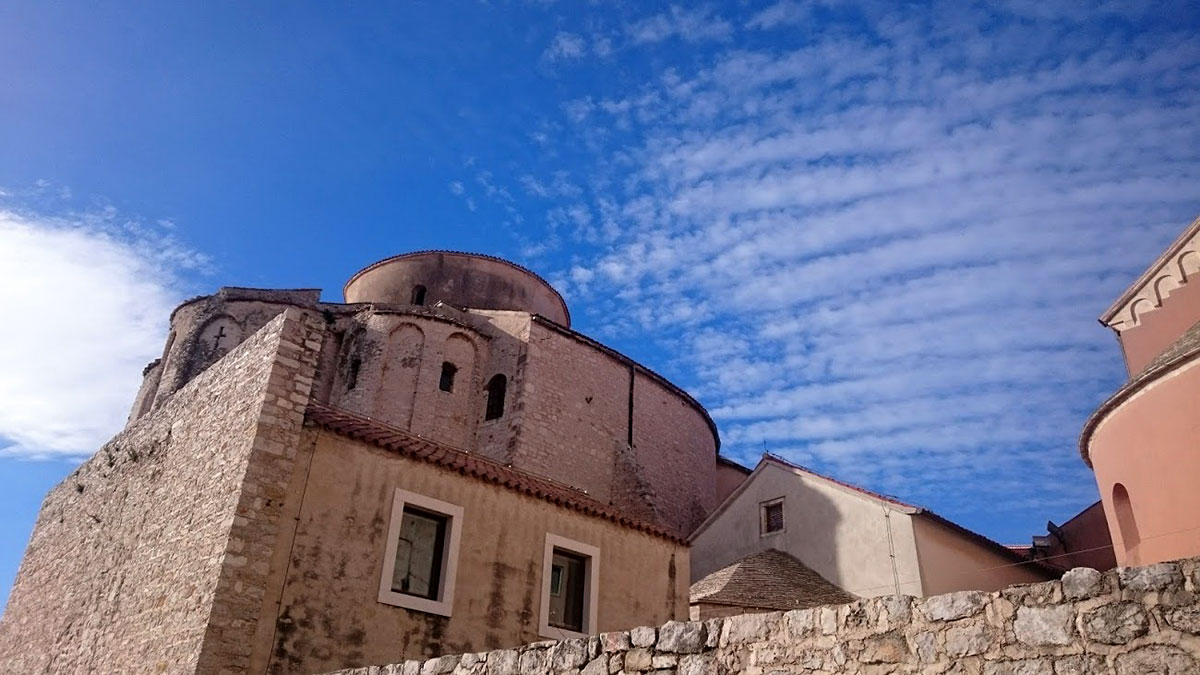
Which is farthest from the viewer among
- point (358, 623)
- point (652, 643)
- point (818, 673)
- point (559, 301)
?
point (559, 301)

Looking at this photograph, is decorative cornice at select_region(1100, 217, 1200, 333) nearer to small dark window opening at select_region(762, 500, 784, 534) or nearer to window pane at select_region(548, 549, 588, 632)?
small dark window opening at select_region(762, 500, 784, 534)

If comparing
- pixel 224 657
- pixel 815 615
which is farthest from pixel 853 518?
pixel 815 615

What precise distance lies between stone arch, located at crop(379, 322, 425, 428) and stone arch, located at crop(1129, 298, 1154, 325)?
16767 mm

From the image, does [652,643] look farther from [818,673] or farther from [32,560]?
[32,560]

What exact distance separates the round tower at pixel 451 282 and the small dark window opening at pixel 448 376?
3.75 metres

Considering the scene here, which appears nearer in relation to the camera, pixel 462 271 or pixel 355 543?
pixel 355 543

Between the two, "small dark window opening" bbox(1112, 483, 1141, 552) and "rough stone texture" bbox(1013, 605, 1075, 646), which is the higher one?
"small dark window opening" bbox(1112, 483, 1141, 552)

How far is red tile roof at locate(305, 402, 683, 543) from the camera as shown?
10867 millimetres

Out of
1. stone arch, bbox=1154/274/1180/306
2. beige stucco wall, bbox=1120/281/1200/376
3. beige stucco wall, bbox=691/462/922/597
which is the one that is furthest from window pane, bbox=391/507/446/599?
stone arch, bbox=1154/274/1180/306

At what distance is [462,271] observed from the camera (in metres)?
28.0

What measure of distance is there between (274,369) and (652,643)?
6.79 m

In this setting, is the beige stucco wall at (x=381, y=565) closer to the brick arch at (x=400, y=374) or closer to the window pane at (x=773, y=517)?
the window pane at (x=773, y=517)

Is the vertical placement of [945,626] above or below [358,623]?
below

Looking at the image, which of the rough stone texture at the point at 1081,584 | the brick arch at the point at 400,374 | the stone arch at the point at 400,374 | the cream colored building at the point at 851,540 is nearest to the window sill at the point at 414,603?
the rough stone texture at the point at 1081,584
